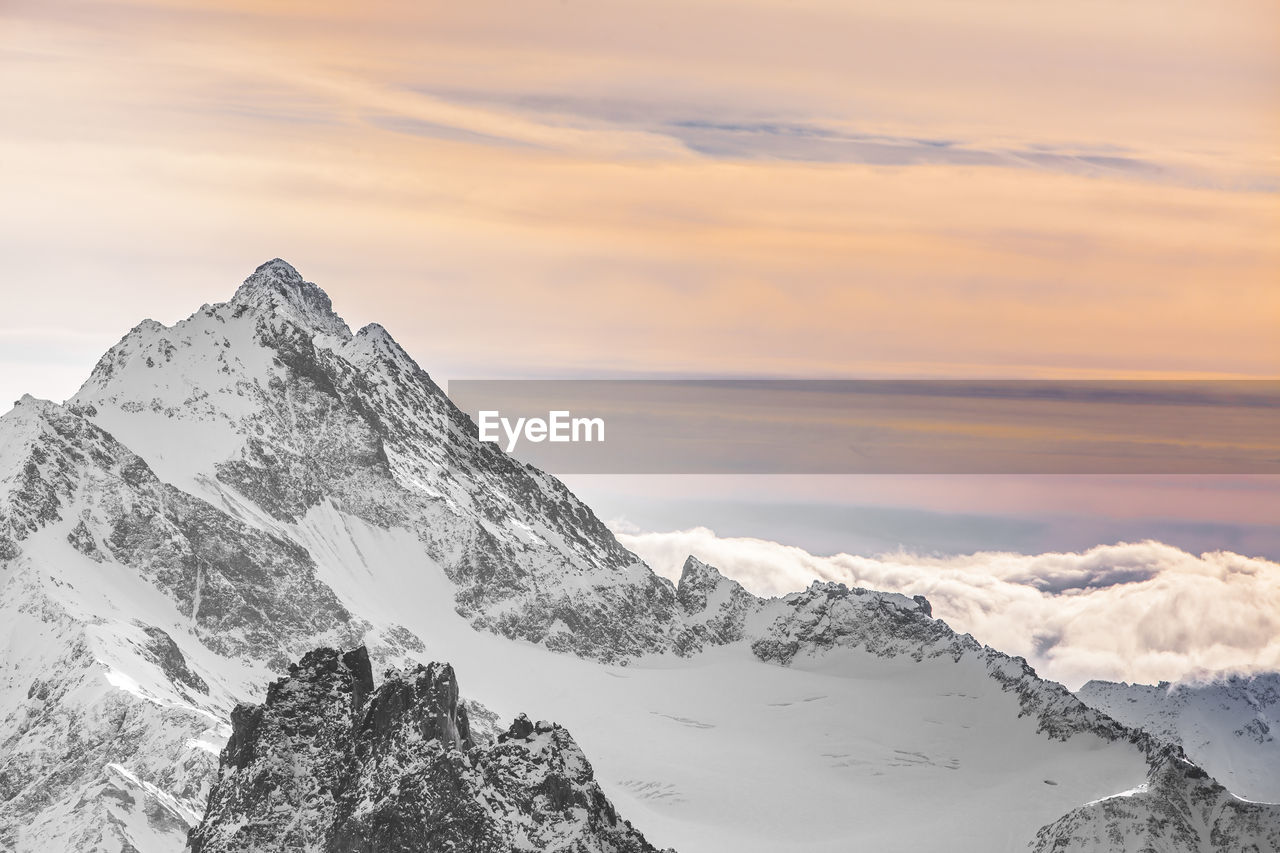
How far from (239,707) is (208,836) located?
46.0 ft

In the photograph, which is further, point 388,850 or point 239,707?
point 239,707

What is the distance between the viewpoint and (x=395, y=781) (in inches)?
6467

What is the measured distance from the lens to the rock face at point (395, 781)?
163 meters

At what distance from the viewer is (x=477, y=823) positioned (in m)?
163

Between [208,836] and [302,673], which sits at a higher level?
[302,673]

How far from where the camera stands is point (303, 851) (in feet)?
546

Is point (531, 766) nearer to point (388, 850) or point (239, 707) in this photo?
point (388, 850)

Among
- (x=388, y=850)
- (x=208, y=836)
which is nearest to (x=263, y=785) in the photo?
(x=208, y=836)

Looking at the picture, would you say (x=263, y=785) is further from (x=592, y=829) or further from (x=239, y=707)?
(x=592, y=829)

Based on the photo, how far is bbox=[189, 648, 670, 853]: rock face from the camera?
162625 mm

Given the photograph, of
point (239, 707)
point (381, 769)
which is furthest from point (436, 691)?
point (239, 707)

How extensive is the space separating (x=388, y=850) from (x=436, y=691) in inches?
632

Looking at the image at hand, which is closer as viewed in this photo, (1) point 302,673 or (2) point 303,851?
(2) point 303,851

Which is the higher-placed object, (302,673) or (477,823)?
(302,673)
